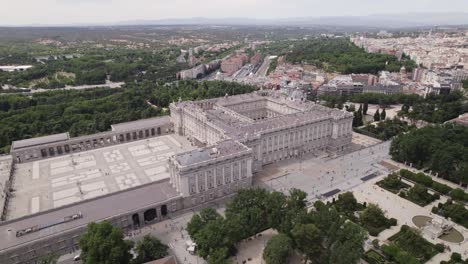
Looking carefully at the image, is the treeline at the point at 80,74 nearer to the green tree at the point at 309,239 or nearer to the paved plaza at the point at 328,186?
the paved plaza at the point at 328,186

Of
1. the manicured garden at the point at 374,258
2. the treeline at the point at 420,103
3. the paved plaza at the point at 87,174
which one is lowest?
the paved plaza at the point at 87,174

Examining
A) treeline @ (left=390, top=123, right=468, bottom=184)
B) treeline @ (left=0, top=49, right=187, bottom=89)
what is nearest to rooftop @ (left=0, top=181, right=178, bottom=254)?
treeline @ (left=390, top=123, right=468, bottom=184)

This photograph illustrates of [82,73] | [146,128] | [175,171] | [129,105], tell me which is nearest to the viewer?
[175,171]

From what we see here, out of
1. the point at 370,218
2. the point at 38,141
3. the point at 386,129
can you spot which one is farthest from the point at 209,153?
the point at 386,129

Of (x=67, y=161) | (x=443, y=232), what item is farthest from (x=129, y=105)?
(x=443, y=232)

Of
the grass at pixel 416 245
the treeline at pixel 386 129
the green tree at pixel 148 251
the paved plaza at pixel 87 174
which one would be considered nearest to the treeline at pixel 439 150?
the treeline at pixel 386 129

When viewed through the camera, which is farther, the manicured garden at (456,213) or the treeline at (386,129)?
the treeline at (386,129)

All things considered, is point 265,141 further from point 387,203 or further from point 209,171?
point 387,203
